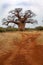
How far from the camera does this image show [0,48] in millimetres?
14219

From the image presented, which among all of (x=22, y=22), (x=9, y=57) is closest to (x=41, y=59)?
(x=9, y=57)

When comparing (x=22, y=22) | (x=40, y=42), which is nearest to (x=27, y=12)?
(x=22, y=22)

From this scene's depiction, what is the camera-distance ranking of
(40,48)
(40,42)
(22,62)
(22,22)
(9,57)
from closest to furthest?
1. (22,62)
2. (9,57)
3. (40,48)
4. (40,42)
5. (22,22)

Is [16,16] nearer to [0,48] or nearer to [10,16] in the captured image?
[10,16]

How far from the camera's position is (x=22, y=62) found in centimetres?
1139

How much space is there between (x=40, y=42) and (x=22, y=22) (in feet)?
48.9

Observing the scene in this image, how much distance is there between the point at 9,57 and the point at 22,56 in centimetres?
81

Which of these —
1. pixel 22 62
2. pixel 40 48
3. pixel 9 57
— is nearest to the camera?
pixel 22 62

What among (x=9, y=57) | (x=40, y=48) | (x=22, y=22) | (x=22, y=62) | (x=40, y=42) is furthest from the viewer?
(x=22, y=22)

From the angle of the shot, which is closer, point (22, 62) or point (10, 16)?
point (22, 62)

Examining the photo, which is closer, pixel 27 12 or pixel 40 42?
pixel 40 42

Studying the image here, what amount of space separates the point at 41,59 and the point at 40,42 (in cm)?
392

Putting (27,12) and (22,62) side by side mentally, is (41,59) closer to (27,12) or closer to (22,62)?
(22,62)

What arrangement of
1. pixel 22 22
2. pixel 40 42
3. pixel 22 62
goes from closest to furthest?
pixel 22 62 < pixel 40 42 < pixel 22 22
